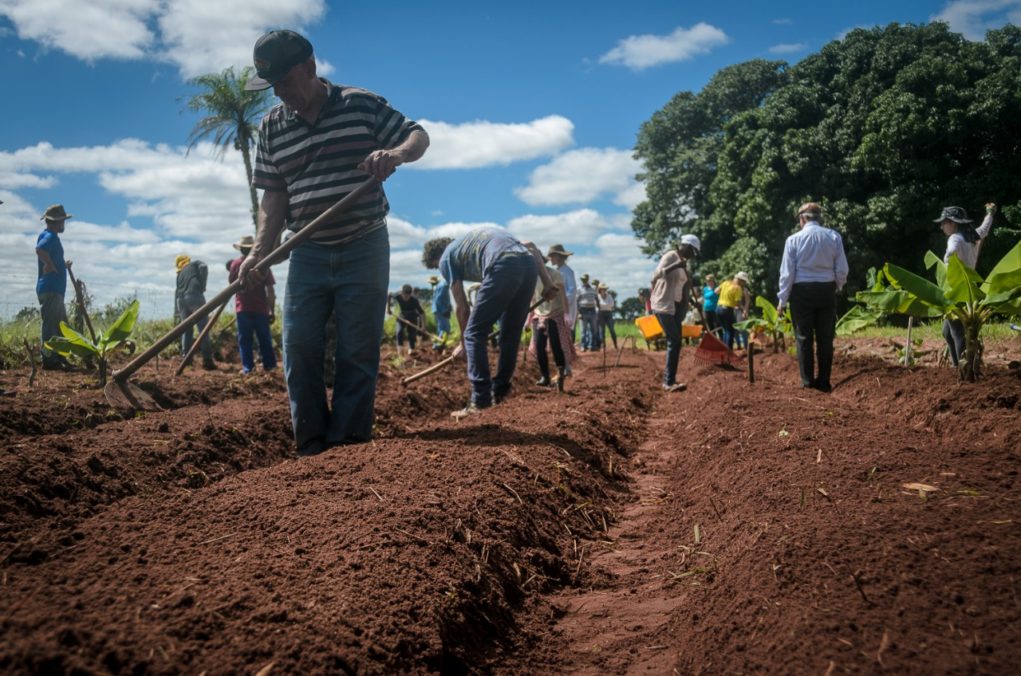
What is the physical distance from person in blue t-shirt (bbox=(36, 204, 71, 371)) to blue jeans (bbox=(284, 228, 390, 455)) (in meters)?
5.92

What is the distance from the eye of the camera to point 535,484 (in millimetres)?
3551

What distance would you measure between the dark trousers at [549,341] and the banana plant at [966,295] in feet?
11.3

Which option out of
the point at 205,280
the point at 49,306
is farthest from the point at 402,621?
the point at 205,280

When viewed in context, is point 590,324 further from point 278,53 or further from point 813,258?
point 278,53

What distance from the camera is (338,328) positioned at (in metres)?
4.18

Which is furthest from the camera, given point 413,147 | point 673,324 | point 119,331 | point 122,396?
point 673,324

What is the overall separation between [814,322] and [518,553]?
5.25m

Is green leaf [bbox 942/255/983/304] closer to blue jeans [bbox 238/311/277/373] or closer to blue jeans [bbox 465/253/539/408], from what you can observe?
blue jeans [bbox 465/253/539/408]

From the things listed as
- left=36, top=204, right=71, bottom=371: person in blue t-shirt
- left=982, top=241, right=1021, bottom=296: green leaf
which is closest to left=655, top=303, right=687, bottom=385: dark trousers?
left=982, top=241, right=1021, bottom=296: green leaf

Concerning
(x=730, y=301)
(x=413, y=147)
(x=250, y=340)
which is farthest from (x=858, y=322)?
(x=250, y=340)

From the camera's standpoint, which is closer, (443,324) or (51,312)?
(51,312)

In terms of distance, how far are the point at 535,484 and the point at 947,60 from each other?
21149 millimetres

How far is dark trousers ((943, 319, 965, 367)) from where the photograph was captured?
6618mm

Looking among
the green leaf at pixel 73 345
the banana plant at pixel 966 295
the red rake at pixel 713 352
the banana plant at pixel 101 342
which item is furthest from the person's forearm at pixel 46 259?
the banana plant at pixel 966 295
